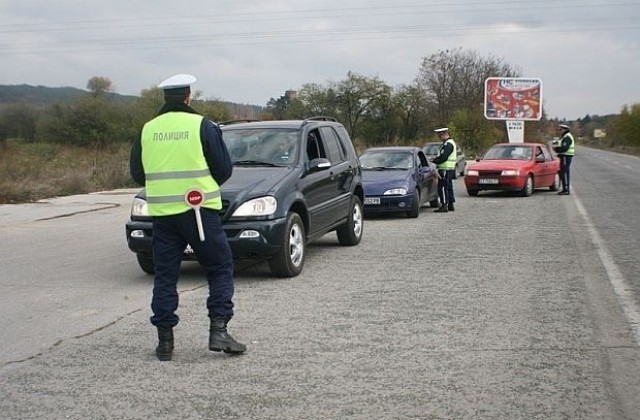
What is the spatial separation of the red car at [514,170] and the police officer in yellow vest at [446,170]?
11.7 ft

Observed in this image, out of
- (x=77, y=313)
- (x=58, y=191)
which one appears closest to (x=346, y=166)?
(x=77, y=313)

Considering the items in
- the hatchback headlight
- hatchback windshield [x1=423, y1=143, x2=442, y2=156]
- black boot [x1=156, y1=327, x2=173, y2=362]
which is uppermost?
hatchback windshield [x1=423, y1=143, x2=442, y2=156]

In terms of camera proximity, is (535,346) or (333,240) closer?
(535,346)

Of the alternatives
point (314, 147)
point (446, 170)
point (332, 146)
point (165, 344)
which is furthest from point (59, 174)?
point (165, 344)

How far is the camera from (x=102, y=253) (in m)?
10.3

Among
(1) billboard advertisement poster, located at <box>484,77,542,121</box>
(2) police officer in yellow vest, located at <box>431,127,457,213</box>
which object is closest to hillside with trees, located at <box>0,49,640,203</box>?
(1) billboard advertisement poster, located at <box>484,77,542,121</box>

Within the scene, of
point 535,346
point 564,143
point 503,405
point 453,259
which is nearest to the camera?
point 503,405

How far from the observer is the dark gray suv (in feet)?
25.3

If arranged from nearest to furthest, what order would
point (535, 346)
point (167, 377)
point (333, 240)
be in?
point (167, 377) < point (535, 346) < point (333, 240)

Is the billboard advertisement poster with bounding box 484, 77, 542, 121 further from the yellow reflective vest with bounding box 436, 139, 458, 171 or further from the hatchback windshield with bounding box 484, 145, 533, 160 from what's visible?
the yellow reflective vest with bounding box 436, 139, 458, 171

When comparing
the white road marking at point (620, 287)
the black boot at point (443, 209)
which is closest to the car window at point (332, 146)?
the white road marking at point (620, 287)

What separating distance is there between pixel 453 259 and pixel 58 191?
14421 millimetres

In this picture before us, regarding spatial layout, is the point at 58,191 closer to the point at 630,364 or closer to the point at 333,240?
the point at 333,240

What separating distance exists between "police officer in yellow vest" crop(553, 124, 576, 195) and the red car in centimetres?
62
